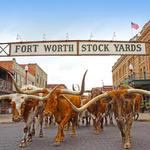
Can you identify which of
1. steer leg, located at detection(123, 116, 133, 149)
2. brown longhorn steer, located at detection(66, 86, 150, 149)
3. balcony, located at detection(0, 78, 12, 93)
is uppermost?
balcony, located at detection(0, 78, 12, 93)

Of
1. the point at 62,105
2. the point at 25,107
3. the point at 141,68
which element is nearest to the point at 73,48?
the point at 62,105

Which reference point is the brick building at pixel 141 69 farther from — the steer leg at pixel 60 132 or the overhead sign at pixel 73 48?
the steer leg at pixel 60 132

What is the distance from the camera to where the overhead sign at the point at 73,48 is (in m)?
14.9

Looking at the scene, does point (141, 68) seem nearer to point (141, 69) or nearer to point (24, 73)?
point (141, 69)

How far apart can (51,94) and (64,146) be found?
163 cm

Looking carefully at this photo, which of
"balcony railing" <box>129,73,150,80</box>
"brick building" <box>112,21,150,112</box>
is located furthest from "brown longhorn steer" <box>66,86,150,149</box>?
"balcony railing" <box>129,73,150,80</box>

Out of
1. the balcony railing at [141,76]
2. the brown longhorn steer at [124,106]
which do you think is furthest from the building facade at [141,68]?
the brown longhorn steer at [124,106]

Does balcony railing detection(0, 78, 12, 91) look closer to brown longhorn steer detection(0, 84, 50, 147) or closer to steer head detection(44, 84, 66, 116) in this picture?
brown longhorn steer detection(0, 84, 50, 147)

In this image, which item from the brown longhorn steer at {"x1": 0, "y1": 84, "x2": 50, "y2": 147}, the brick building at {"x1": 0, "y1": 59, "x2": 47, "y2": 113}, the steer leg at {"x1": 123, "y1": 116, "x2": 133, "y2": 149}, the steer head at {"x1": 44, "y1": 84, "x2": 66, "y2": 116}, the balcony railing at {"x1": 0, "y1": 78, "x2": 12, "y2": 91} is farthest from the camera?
the brick building at {"x1": 0, "y1": 59, "x2": 47, "y2": 113}

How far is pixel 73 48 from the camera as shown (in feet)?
48.6

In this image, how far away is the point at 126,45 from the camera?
49.8 ft

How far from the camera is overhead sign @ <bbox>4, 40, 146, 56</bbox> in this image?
14852 mm

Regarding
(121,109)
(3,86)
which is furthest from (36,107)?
(3,86)

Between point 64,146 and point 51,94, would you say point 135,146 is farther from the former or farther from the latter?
point 51,94
